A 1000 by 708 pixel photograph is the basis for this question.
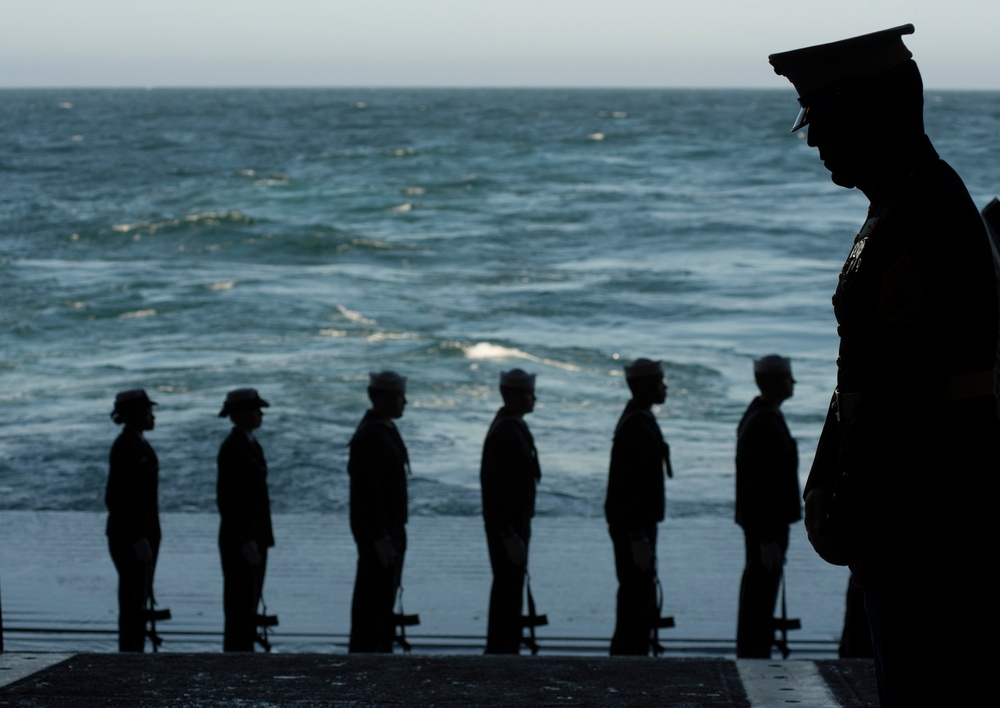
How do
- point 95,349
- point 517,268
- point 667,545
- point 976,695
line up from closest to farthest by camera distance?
1. point 976,695
2. point 667,545
3. point 95,349
4. point 517,268

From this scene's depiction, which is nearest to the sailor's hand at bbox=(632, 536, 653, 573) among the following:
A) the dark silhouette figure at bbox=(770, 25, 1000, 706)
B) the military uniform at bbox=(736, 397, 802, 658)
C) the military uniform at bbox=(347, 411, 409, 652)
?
the military uniform at bbox=(736, 397, 802, 658)

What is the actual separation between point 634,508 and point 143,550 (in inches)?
114

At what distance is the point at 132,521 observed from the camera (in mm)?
7855

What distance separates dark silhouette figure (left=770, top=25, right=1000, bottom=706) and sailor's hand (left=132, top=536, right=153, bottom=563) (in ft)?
19.1

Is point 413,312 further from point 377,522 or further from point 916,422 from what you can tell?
point 916,422

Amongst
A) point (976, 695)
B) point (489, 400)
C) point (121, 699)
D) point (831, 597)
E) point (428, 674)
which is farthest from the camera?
point (489, 400)

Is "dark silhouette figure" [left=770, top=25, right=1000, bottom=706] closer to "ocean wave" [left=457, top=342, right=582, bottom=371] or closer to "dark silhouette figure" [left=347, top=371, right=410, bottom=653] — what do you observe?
→ "dark silhouette figure" [left=347, top=371, right=410, bottom=653]

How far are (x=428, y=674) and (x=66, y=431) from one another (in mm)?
12879

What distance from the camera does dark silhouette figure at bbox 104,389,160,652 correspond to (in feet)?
25.2

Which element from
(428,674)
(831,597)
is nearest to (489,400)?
(831,597)

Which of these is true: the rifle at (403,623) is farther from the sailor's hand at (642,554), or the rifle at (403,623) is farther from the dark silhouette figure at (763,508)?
the dark silhouette figure at (763,508)

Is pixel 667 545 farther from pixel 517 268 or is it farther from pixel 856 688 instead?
pixel 517 268

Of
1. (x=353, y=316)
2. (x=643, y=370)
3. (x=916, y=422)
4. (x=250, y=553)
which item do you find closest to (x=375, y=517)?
(x=250, y=553)

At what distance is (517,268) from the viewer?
3466 centimetres
